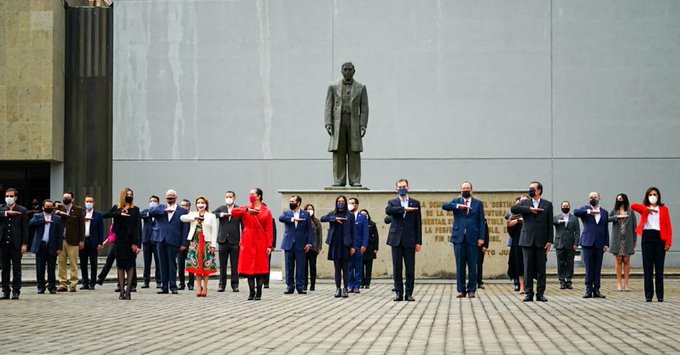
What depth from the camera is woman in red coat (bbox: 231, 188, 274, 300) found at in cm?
1820

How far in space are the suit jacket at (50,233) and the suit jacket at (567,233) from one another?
387 inches

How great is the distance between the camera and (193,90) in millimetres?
34156

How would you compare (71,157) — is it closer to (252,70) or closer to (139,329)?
(252,70)

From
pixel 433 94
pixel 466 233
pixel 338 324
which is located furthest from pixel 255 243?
pixel 433 94

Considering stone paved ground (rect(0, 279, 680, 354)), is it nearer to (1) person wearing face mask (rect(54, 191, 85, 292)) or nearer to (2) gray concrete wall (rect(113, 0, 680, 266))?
(1) person wearing face mask (rect(54, 191, 85, 292))

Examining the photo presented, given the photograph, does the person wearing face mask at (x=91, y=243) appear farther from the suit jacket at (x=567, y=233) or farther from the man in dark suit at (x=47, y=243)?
the suit jacket at (x=567, y=233)

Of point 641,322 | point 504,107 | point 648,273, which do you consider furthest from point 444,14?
point 641,322

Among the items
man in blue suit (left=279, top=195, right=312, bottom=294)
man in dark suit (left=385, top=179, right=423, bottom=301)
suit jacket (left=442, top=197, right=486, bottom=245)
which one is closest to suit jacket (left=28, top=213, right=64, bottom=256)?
man in blue suit (left=279, top=195, right=312, bottom=294)

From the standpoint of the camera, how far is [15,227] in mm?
18984

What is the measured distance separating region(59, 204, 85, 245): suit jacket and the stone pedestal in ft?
14.7

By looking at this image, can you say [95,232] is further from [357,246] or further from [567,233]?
[567,233]

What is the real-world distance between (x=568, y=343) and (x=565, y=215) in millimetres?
12038

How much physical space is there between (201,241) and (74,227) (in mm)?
2823

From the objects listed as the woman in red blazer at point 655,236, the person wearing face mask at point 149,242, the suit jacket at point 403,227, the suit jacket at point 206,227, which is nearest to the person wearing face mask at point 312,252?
the suit jacket at point 206,227
